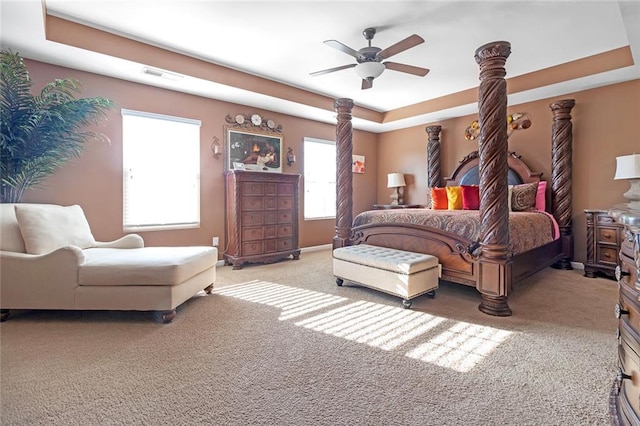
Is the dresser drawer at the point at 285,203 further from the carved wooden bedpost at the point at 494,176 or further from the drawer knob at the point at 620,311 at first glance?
the drawer knob at the point at 620,311

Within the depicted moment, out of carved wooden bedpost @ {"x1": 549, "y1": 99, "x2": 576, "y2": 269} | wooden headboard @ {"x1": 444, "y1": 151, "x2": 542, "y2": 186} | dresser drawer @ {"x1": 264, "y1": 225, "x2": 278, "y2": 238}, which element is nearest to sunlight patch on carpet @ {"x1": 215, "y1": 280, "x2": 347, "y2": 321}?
dresser drawer @ {"x1": 264, "y1": 225, "x2": 278, "y2": 238}

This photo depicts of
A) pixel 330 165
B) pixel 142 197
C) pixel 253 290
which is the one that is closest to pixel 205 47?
pixel 142 197

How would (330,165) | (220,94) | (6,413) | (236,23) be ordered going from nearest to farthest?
1. (6,413)
2. (236,23)
3. (220,94)
4. (330,165)

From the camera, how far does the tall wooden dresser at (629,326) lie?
3.22 feet

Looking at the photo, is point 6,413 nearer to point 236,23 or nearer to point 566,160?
point 236,23

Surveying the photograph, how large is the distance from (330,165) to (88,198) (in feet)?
12.8

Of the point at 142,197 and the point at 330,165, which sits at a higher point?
the point at 330,165

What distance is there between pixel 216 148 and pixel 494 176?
358 cm

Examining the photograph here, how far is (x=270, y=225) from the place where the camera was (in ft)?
15.1

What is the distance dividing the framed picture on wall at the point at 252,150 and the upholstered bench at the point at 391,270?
2225 millimetres

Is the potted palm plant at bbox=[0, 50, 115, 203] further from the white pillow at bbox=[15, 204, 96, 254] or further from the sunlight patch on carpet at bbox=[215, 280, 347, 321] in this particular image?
the sunlight patch on carpet at bbox=[215, 280, 347, 321]

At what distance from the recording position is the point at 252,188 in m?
4.40

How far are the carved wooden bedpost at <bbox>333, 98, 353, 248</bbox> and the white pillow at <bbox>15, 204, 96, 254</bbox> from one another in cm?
271

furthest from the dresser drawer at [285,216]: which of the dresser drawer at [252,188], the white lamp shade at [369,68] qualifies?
the white lamp shade at [369,68]
